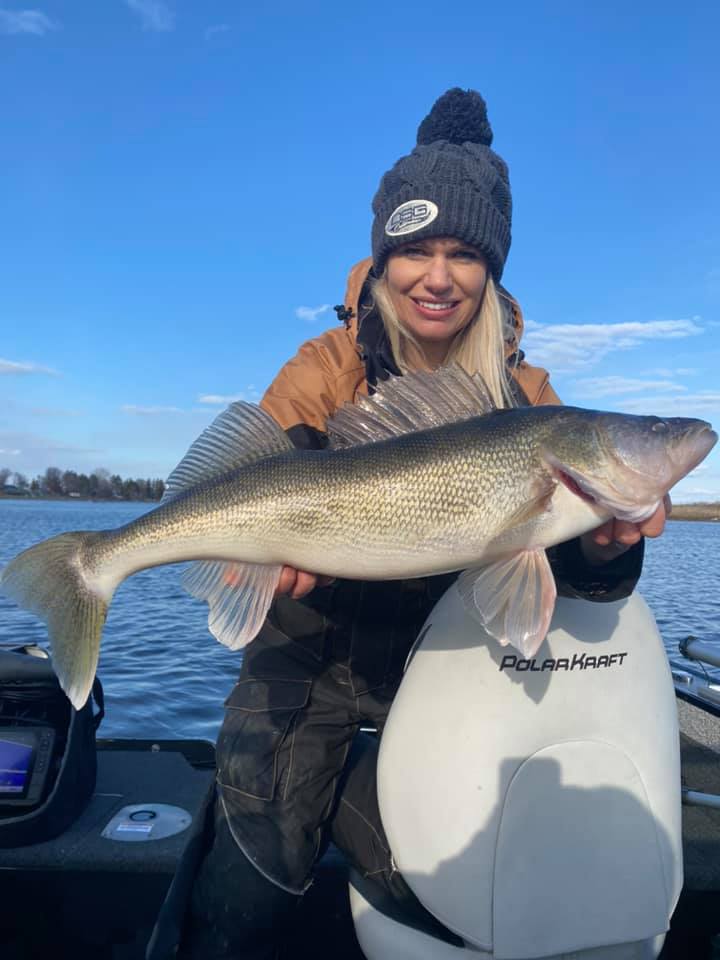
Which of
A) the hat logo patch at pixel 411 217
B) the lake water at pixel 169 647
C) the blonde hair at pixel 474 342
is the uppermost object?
the hat logo patch at pixel 411 217

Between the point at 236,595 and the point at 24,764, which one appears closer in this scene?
the point at 236,595

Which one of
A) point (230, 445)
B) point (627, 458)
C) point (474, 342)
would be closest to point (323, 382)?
point (230, 445)

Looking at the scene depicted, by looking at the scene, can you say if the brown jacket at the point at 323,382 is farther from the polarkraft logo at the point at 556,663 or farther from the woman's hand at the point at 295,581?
the polarkraft logo at the point at 556,663

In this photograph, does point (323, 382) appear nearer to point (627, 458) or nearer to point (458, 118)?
point (627, 458)

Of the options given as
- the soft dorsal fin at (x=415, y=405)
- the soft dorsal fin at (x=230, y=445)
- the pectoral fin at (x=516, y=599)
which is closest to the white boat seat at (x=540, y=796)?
the pectoral fin at (x=516, y=599)

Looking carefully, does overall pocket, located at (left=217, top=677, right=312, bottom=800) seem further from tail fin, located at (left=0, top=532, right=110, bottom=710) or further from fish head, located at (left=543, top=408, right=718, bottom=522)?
fish head, located at (left=543, top=408, right=718, bottom=522)

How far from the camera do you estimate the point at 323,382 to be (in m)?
3.44

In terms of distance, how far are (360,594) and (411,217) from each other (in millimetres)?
1786

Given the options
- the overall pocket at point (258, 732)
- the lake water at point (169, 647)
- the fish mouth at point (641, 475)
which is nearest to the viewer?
the fish mouth at point (641, 475)

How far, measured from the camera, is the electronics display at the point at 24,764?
3316mm

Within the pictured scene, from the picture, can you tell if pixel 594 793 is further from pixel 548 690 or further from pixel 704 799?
pixel 704 799

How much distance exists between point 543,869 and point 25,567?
223 cm

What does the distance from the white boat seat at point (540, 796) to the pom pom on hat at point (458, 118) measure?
2.57m

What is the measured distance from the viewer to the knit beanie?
3430 mm
